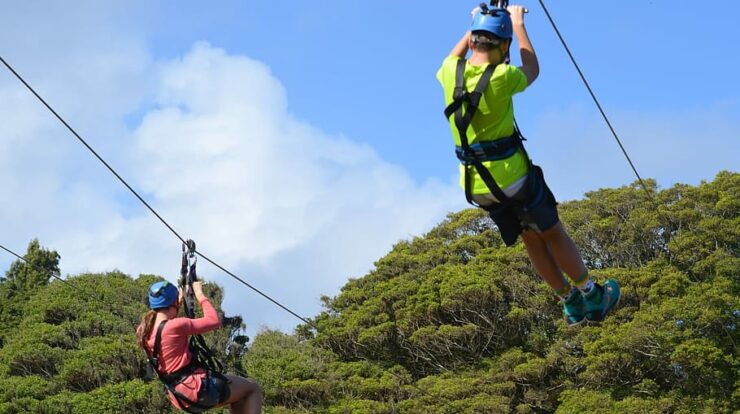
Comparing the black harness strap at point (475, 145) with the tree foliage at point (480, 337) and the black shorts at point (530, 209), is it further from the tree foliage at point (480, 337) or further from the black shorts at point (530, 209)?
the tree foliage at point (480, 337)

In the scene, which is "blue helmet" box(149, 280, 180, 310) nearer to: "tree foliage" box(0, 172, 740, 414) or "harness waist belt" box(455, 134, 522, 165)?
"harness waist belt" box(455, 134, 522, 165)

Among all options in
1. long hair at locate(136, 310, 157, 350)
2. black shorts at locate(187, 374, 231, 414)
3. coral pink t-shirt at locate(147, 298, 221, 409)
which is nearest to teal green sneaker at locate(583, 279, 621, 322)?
coral pink t-shirt at locate(147, 298, 221, 409)

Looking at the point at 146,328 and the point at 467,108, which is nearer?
the point at 467,108

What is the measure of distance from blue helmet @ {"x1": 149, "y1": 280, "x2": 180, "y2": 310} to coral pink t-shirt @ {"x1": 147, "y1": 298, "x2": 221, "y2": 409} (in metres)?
0.12

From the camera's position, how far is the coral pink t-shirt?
713 cm

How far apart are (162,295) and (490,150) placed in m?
2.56

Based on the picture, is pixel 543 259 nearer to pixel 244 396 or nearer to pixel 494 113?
pixel 494 113

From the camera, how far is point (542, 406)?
25.0 metres

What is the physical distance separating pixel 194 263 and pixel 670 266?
64.3 feet

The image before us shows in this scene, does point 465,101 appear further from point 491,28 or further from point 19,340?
point 19,340

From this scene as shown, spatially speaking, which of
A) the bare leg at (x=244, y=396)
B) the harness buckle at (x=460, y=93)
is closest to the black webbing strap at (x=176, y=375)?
the bare leg at (x=244, y=396)

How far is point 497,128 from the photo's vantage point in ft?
19.0

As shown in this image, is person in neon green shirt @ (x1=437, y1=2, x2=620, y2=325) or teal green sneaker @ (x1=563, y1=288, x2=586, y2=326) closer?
person in neon green shirt @ (x1=437, y1=2, x2=620, y2=325)

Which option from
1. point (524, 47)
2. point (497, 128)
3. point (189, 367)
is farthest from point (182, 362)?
point (524, 47)
